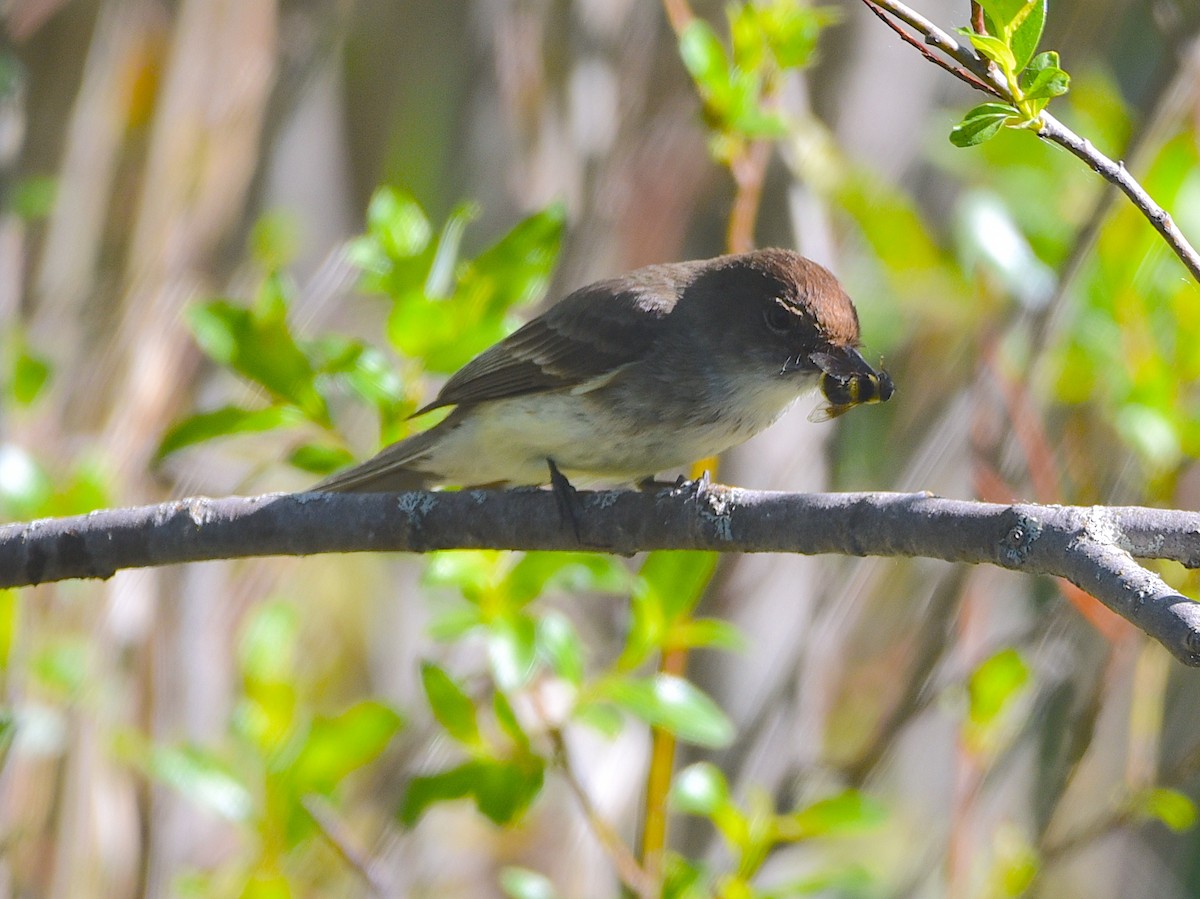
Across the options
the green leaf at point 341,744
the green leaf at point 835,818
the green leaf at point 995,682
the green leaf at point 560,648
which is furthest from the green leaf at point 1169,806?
the green leaf at point 341,744

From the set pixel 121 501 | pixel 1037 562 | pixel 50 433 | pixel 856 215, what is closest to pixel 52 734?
pixel 121 501

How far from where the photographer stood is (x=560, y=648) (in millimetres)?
2959

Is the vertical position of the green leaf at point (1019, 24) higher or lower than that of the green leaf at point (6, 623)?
higher

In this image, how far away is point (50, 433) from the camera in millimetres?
4617

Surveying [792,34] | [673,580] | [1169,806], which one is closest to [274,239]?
[792,34]

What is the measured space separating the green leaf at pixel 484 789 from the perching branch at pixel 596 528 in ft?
1.93

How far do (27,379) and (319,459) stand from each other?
44.3 inches

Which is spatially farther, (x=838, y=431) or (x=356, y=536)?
(x=838, y=431)

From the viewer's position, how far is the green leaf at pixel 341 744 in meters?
2.95

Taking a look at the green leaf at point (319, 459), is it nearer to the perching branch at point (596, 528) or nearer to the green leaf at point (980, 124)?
the perching branch at point (596, 528)

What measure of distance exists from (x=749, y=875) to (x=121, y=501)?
2.26 m

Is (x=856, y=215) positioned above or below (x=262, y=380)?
above

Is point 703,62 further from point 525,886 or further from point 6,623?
point 6,623

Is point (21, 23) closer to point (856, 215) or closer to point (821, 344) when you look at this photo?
point (856, 215)
